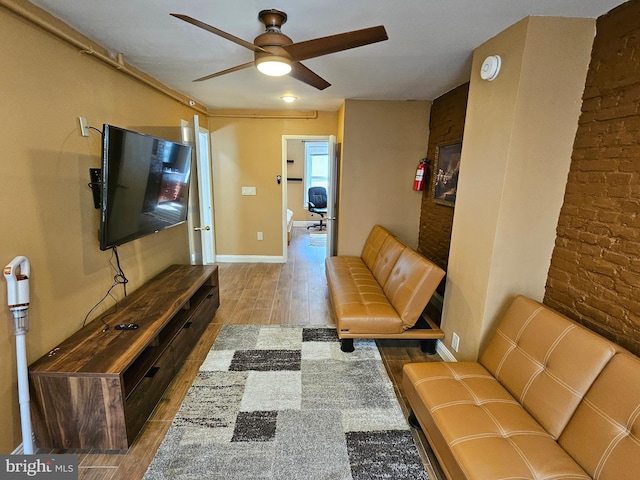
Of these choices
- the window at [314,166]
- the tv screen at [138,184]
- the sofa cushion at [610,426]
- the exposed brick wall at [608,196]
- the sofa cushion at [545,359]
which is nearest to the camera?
the sofa cushion at [610,426]

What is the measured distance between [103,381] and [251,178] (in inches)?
152

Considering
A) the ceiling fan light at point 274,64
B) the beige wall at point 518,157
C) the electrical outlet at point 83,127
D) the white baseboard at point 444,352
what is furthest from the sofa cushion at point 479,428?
the electrical outlet at point 83,127

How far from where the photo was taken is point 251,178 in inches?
198

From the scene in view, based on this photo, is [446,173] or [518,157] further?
[446,173]

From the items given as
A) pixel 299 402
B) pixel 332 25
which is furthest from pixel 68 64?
pixel 299 402

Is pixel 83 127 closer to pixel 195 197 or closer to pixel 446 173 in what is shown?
pixel 195 197

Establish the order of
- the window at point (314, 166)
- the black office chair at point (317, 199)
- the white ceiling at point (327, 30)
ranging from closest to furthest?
the white ceiling at point (327, 30) < the black office chair at point (317, 199) < the window at point (314, 166)

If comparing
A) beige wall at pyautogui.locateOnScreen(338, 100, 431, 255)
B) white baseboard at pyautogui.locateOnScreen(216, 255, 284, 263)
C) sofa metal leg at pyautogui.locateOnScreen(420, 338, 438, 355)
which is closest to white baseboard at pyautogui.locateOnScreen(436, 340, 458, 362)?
sofa metal leg at pyautogui.locateOnScreen(420, 338, 438, 355)

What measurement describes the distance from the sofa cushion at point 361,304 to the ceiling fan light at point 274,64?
1800 millimetres

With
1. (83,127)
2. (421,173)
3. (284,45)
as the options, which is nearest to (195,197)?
(83,127)

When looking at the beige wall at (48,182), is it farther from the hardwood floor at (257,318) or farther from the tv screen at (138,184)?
the hardwood floor at (257,318)

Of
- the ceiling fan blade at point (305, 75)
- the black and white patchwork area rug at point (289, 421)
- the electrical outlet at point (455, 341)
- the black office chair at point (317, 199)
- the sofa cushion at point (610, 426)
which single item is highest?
the ceiling fan blade at point (305, 75)

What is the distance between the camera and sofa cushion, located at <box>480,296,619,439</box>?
1398 millimetres

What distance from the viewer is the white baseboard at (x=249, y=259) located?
208 inches
